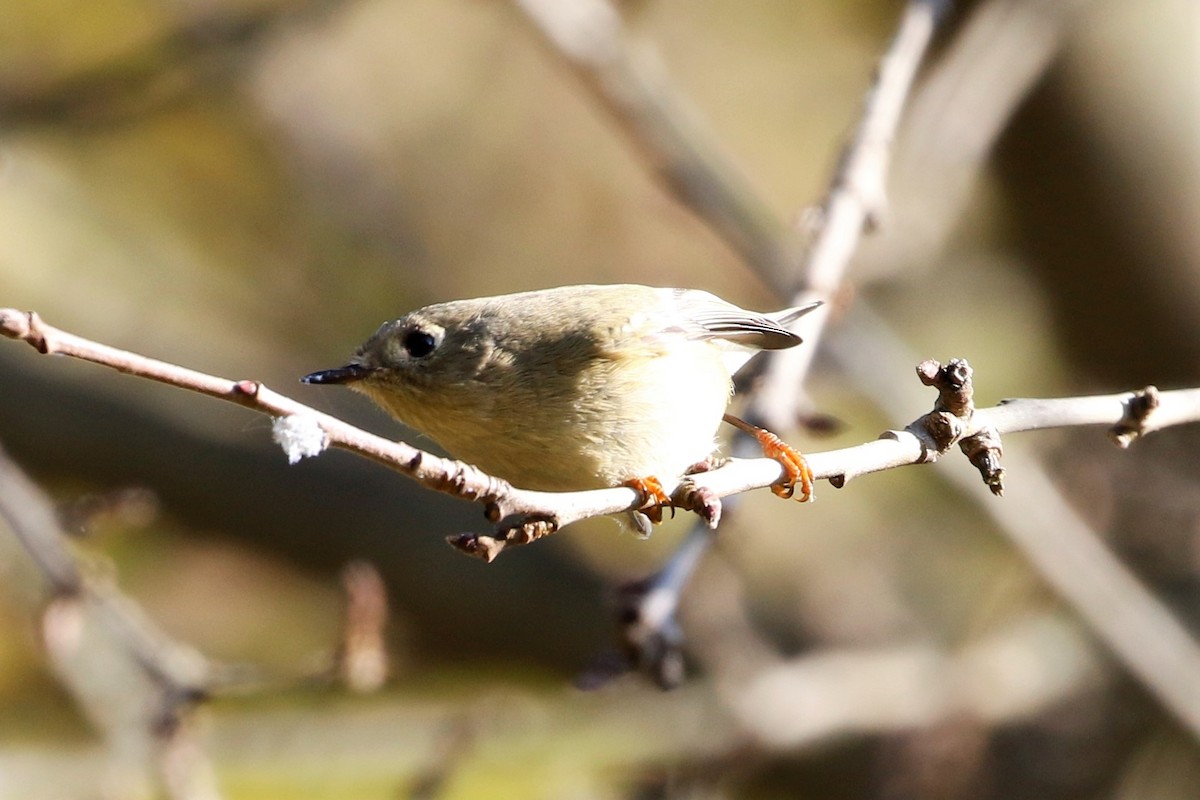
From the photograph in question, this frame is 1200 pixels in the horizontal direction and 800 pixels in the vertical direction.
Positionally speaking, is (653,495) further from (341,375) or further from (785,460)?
(341,375)

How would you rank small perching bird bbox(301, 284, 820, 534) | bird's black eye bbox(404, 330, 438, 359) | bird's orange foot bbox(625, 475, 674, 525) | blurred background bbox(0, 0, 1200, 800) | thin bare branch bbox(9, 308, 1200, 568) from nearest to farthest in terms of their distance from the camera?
thin bare branch bbox(9, 308, 1200, 568) < bird's orange foot bbox(625, 475, 674, 525) < small perching bird bbox(301, 284, 820, 534) < bird's black eye bbox(404, 330, 438, 359) < blurred background bbox(0, 0, 1200, 800)

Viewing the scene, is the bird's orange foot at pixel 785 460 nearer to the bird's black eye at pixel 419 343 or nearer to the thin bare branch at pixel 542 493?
the thin bare branch at pixel 542 493

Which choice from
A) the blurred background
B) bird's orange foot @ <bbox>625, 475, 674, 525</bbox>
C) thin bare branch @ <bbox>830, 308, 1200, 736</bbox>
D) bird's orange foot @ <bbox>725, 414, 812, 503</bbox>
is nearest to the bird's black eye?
bird's orange foot @ <bbox>625, 475, 674, 525</bbox>

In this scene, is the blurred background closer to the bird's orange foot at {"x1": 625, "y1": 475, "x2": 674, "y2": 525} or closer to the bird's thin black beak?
the bird's thin black beak

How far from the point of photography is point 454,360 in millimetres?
2178

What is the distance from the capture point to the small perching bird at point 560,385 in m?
2.06

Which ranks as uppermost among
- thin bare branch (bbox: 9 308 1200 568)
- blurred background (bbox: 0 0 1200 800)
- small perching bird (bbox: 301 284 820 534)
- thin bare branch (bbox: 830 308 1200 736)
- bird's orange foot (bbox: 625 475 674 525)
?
blurred background (bbox: 0 0 1200 800)

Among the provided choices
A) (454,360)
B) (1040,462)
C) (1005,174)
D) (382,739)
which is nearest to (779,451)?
(454,360)

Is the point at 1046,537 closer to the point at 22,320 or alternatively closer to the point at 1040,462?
the point at 1040,462

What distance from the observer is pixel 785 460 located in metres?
2.02

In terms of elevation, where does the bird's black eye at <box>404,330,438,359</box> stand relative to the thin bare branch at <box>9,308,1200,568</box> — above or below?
above

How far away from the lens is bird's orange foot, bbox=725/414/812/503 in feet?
5.94

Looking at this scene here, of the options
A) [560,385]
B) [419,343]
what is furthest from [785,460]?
[419,343]

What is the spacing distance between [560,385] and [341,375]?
38cm
